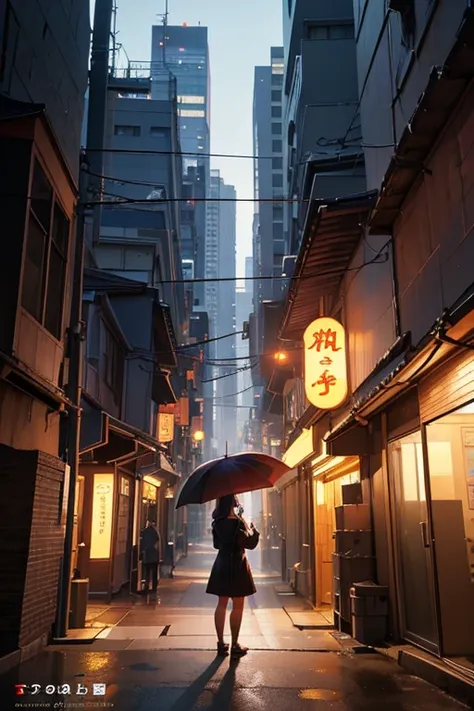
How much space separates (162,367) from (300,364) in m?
8.07

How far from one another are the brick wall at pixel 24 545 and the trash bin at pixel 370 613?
4.82 meters

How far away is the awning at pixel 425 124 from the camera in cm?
639

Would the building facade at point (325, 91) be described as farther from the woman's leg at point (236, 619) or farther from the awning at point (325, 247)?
the woman's leg at point (236, 619)

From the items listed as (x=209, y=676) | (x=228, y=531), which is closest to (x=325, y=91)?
(x=228, y=531)

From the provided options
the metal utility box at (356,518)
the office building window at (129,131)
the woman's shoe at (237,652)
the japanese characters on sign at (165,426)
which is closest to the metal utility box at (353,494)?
the metal utility box at (356,518)

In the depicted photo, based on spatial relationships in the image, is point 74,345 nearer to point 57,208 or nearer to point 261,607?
point 57,208

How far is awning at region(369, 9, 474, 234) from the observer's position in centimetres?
639

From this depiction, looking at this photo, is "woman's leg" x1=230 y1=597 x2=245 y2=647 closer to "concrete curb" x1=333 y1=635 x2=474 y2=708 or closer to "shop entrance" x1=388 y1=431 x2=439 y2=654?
"concrete curb" x1=333 y1=635 x2=474 y2=708

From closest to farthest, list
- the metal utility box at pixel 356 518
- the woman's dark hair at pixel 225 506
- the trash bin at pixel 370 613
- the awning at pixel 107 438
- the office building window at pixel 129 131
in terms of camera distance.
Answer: the woman's dark hair at pixel 225 506 < the trash bin at pixel 370 613 < the metal utility box at pixel 356 518 < the awning at pixel 107 438 < the office building window at pixel 129 131

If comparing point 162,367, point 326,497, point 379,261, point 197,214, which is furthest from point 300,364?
point 197,214

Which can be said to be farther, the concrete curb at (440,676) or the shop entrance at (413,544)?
the shop entrance at (413,544)

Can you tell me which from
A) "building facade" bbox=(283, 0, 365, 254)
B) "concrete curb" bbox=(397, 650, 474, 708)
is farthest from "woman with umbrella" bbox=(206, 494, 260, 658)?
"building facade" bbox=(283, 0, 365, 254)

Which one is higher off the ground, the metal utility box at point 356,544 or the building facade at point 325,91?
the building facade at point 325,91

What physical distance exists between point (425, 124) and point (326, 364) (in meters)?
6.37
